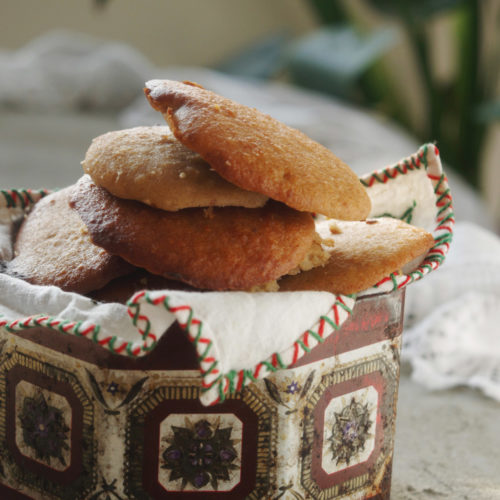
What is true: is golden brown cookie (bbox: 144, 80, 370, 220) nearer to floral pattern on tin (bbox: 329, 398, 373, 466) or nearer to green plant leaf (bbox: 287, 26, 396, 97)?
floral pattern on tin (bbox: 329, 398, 373, 466)

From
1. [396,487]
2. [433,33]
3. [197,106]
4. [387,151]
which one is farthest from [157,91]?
[433,33]

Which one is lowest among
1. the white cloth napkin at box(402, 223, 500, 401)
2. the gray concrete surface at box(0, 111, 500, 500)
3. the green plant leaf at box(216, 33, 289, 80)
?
the gray concrete surface at box(0, 111, 500, 500)

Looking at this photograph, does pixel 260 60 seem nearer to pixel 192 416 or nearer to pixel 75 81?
pixel 75 81

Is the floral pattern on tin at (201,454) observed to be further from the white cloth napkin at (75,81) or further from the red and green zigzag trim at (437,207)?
the white cloth napkin at (75,81)

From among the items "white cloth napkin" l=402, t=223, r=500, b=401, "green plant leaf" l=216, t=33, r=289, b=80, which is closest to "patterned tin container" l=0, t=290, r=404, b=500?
"white cloth napkin" l=402, t=223, r=500, b=401

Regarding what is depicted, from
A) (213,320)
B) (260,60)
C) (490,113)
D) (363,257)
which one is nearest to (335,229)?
(363,257)

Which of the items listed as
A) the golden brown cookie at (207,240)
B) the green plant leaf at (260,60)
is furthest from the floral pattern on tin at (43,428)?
the green plant leaf at (260,60)
